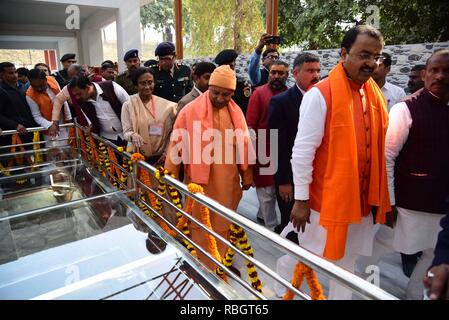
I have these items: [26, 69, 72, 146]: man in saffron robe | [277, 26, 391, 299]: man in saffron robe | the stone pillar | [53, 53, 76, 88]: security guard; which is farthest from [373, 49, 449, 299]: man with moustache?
the stone pillar

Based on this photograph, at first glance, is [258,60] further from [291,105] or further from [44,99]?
[44,99]

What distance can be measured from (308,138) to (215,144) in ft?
2.38

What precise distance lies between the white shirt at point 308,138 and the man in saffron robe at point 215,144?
2.00 ft

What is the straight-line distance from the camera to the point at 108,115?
10.9 feet

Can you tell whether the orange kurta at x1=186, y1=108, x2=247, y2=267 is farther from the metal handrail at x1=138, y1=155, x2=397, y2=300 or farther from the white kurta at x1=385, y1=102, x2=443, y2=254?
the white kurta at x1=385, y1=102, x2=443, y2=254

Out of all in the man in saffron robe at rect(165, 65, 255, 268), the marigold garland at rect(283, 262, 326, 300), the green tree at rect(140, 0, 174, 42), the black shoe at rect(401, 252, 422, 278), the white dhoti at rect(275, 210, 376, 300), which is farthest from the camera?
the green tree at rect(140, 0, 174, 42)

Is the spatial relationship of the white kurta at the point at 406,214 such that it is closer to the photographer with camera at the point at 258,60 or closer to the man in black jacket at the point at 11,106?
the photographer with camera at the point at 258,60

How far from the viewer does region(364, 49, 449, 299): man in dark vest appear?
1798 mm

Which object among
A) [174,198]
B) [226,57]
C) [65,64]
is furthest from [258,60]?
[65,64]

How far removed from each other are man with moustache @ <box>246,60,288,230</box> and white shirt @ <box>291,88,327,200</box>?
3.53 feet

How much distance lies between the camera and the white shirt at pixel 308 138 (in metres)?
1.74

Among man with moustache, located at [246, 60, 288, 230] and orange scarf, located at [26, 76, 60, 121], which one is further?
orange scarf, located at [26, 76, 60, 121]

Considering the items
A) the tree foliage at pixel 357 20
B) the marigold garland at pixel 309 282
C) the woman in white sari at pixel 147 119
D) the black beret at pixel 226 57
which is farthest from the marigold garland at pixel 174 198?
the tree foliage at pixel 357 20

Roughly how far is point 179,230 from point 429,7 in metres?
7.96
